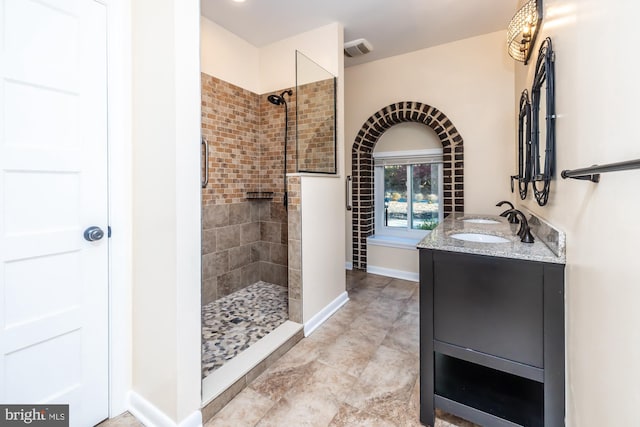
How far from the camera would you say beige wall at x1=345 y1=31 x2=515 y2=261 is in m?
3.07

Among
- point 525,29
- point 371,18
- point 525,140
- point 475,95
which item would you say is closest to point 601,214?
point 525,140

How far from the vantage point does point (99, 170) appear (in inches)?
54.2

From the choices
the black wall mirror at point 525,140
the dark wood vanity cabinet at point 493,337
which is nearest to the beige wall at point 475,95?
the black wall mirror at point 525,140

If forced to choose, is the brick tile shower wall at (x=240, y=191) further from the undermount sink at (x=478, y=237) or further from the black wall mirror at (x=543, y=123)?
the black wall mirror at (x=543, y=123)

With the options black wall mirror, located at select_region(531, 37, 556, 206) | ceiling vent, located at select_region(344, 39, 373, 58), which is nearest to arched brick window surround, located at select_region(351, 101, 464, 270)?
ceiling vent, located at select_region(344, 39, 373, 58)

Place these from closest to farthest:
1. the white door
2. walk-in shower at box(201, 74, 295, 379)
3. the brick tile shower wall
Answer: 1. the white door
2. walk-in shower at box(201, 74, 295, 379)
3. the brick tile shower wall

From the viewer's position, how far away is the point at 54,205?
1.25m

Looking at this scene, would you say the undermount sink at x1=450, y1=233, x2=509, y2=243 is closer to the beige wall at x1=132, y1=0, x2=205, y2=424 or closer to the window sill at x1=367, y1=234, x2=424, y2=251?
→ the beige wall at x1=132, y1=0, x2=205, y2=424

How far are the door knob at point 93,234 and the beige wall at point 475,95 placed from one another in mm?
3352

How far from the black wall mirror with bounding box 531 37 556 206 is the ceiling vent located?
2.01 meters

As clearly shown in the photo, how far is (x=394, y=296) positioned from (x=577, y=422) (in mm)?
2110

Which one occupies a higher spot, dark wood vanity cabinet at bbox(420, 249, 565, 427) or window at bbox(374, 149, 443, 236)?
window at bbox(374, 149, 443, 236)

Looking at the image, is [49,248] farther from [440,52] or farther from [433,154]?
[440,52]

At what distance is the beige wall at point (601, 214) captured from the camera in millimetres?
665
